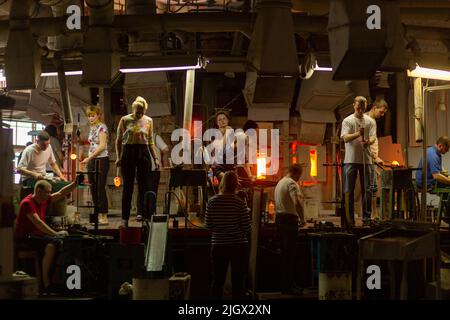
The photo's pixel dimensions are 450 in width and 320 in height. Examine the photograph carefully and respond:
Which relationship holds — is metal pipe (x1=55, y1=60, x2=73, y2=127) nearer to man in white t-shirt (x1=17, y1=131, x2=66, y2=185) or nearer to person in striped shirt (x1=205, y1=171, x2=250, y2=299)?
man in white t-shirt (x1=17, y1=131, x2=66, y2=185)

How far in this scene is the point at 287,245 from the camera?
10336mm

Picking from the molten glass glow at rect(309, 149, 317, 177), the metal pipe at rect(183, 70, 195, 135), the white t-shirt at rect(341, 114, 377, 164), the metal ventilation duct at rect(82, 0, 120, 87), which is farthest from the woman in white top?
the molten glass glow at rect(309, 149, 317, 177)

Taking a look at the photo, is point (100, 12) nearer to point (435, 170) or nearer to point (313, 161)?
point (435, 170)

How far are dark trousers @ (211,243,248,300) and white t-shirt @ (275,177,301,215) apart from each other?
→ 1184 mm

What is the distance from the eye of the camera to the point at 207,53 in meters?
16.1

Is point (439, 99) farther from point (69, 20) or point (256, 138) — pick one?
point (69, 20)

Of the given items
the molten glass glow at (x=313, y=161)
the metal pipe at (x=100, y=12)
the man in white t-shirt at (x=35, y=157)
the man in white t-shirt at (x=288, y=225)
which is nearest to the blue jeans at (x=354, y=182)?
the man in white t-shirt at (x=288, y=225)

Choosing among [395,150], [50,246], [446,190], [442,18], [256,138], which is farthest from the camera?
[256,138]

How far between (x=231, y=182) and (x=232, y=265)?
3.46ft

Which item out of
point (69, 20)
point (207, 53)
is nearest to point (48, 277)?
point (69, 20)

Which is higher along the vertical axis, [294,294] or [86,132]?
[86,132]

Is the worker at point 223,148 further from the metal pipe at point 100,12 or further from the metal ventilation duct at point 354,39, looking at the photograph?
the metal ventilation duct at point 354,39

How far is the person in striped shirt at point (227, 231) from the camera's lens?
9.30 m

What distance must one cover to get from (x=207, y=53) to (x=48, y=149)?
510 cm
